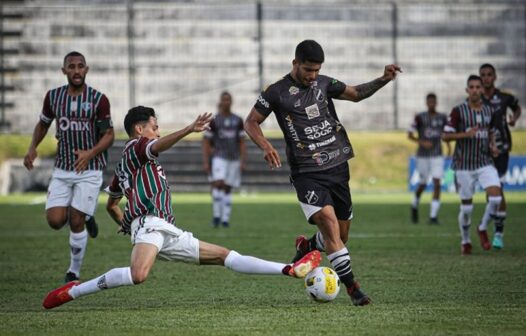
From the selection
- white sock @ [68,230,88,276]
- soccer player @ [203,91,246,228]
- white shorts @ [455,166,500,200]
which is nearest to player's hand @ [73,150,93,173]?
white sock @ [68,230,88,276]

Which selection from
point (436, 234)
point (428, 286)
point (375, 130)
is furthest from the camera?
point (375, 130)

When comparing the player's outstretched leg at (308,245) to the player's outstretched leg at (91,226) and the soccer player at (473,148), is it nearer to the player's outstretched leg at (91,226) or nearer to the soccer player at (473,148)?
the player's outstretched leg at (91,226)

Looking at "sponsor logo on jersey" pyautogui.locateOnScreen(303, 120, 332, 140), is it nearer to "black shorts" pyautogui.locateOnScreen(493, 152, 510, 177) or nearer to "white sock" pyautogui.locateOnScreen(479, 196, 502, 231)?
"white sock" pyautogui.locateOnScreen(479, 196, 502, 231)

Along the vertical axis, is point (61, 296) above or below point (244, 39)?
below

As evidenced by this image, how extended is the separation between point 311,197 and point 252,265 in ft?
3.10

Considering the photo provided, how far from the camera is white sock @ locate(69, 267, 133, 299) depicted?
27.4 feet

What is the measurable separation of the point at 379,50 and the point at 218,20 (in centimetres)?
541

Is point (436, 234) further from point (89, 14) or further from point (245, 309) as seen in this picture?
point (89, 14)

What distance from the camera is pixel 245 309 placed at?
29.0ft

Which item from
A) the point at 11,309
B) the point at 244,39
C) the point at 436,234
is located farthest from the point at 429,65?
the point at 11,309

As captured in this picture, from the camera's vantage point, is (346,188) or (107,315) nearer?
(107,315)

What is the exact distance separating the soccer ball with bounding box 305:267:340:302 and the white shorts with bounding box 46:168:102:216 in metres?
3.60

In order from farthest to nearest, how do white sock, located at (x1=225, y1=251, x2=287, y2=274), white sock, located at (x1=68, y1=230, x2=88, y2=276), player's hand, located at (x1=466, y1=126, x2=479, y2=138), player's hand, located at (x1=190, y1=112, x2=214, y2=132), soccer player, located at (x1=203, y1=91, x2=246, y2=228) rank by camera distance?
1. soccer player, located at (x1=203, y1=91, x2=246, y2=228)
2. player's hand, located at (x1=466, y1=126, x2=479, y2=138)
3. white sock, located at (x1=68, y1=230, x2=88, y2=276)
4. white sock, located at (x1=225, y1=251, x2=287, y2=274)
5. player's hand, located at (x1=190, y1=112, x2=214, y2=132)

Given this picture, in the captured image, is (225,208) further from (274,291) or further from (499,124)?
(274,291)
